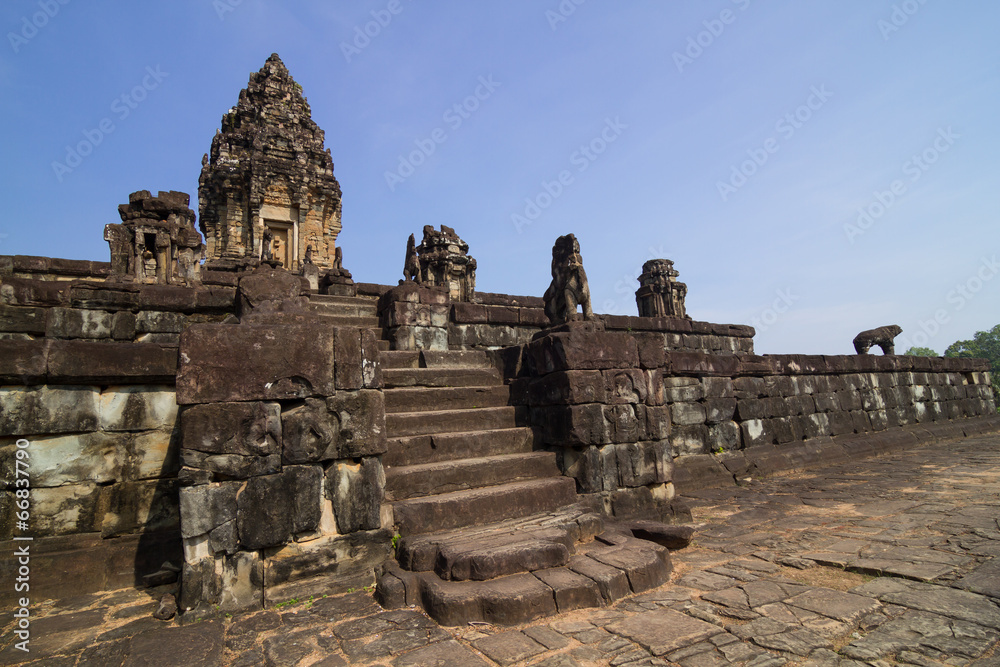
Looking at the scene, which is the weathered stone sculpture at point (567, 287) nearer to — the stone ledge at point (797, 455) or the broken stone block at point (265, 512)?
the stone ledge at point (797, 455)

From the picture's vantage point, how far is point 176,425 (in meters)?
4.42

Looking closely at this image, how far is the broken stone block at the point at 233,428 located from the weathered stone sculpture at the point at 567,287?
3756 mm

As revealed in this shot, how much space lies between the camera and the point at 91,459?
407 centimetres

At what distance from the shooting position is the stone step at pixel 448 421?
197 inches

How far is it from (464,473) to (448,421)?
806 mm

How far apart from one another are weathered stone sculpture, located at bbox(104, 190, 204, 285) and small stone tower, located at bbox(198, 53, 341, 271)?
832cm

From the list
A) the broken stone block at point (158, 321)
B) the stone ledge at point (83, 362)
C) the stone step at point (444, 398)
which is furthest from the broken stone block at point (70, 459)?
the stone step at point (444, 398)

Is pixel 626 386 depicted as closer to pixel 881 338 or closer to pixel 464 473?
pixel 464 473

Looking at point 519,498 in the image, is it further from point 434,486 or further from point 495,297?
point 495,297

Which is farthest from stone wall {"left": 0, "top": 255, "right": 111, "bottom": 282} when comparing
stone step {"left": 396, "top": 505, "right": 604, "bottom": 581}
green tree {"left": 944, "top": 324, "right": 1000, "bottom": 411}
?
green tree {"left": 944, "top": 324, "right": 1000, "bottom": 411}

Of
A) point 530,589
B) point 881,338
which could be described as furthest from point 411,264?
point 881,338

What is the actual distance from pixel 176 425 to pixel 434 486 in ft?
7.75

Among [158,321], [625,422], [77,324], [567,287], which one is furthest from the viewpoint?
[567,287]

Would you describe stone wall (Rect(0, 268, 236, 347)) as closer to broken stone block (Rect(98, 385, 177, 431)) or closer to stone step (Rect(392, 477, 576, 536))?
broken stone block (Rect(98, 385, 177, 431))
